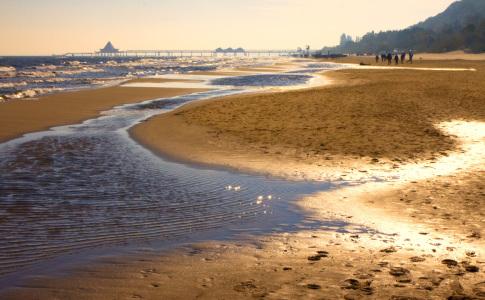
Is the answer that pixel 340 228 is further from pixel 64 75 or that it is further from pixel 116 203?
pixel 64 75

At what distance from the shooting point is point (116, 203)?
6.57 m

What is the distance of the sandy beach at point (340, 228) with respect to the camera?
395cm

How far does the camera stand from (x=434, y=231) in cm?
541

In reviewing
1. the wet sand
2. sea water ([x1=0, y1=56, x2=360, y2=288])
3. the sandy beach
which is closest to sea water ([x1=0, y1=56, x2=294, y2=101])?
the wet sand

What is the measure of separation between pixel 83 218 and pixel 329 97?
53.3 feet

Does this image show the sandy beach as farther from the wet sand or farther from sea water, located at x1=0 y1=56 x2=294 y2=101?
sea water, located at x1=0 y1=56 x2=294 y2=101

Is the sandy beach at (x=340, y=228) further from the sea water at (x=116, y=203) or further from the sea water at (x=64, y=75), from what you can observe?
the sea water at (x=64, y=75)

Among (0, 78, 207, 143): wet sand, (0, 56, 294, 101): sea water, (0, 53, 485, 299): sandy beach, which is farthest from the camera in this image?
(0, 56, 294, 101): sea water

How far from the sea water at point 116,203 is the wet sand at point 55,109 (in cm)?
386

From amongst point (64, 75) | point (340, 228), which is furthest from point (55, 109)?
point (64, 75)

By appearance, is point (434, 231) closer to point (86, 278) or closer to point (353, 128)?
point (86, 278)

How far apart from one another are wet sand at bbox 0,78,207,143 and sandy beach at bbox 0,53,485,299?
0.85 metres

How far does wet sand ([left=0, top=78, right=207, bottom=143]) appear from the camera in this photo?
14.3 m

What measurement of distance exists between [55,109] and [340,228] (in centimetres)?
1628
